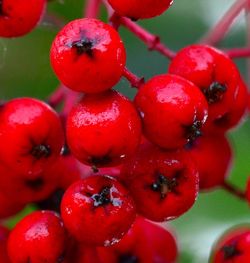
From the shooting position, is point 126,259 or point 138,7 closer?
point 138,7

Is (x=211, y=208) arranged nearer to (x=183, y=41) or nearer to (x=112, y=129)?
(x=183, y=41)

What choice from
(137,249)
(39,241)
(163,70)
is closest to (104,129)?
(39,241)

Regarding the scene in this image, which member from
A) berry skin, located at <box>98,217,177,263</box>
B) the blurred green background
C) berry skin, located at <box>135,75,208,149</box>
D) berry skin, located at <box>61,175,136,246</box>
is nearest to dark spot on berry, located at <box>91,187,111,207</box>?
berry skin, located at <box>61,175,136,246</box>

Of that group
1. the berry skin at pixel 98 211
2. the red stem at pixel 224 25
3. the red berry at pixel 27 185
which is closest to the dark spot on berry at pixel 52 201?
the red berry at pixel 27 185

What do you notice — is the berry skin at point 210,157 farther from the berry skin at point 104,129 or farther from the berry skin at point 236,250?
the berry skin at point 104,129

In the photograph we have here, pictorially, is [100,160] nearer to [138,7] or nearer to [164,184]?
[164,184]

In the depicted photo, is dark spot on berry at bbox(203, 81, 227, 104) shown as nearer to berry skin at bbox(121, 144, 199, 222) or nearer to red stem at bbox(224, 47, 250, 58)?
berry skin at bbox(121, 144, 199, 222)
